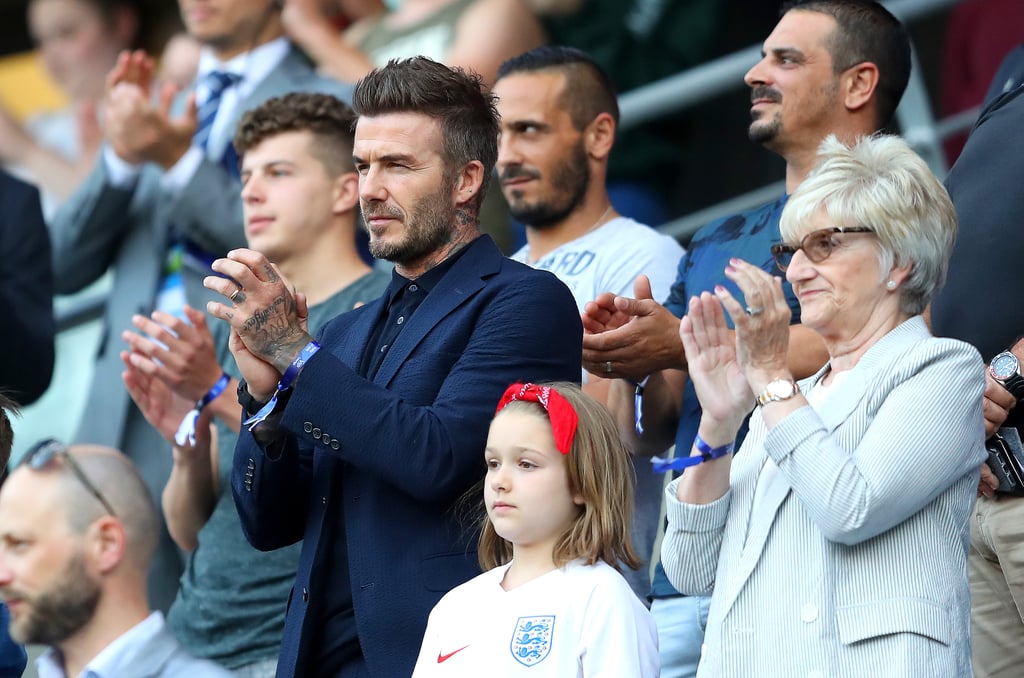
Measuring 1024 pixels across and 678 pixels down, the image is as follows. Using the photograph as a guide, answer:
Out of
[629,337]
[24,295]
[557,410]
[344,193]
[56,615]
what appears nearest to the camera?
[557,410]

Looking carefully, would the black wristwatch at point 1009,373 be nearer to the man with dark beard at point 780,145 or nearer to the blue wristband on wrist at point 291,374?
the man with dark beard at point 780,145

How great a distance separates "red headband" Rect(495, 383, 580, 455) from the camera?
9.55 ft

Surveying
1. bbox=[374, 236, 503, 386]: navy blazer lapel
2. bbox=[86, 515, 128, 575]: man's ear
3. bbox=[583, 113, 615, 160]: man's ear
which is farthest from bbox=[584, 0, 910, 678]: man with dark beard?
bbox=[86, 515, 128, 575]: man's ear

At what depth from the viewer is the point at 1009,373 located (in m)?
3.12

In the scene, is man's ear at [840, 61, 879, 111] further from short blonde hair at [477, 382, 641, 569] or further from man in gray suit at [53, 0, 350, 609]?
man in gray suit at [53, 0, 350, 609]

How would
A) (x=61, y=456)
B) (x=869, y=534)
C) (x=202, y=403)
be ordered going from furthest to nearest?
(x=61, y=456)
(x=202, y=403)
(x=869, y=534)

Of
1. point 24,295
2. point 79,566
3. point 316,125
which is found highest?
point 316,125

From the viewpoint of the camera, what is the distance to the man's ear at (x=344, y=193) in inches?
177

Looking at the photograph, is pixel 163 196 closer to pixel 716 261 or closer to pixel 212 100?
pixel 212 100

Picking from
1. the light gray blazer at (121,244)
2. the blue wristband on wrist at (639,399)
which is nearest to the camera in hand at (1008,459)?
the blue wristband on wrist at (639,399)

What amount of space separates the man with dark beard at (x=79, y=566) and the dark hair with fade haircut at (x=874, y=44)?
2148 millimetres

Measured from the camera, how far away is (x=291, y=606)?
3.12 m

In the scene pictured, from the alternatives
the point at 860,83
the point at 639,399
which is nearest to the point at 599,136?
the point at 860,83

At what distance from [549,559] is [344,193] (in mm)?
1848
